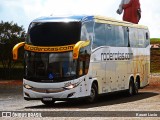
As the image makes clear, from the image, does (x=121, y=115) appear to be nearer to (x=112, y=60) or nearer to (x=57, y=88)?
(x=57, y=88)

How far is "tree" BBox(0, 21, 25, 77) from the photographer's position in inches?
2660

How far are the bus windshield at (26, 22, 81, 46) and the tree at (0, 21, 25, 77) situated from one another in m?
43.5

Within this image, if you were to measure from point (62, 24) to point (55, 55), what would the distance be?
1.49 m

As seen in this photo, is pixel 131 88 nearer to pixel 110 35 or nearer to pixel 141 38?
pixel 141 38

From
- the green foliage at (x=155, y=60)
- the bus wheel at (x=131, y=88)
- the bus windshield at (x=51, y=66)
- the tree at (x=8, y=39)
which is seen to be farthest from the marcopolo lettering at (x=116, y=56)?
the green foliage at (x=155, y=60)

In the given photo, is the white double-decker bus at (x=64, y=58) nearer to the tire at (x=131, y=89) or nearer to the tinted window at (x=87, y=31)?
the tinted window at (x=87, y=31)

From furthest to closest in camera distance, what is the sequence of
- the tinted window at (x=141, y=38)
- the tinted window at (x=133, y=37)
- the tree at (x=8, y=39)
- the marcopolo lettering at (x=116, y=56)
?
the tree at (x=8, y=39), the tinted window at (x=141, y=38), the tinted window at (x=133, y=37), the marcopolo lettering at (x=116, y=56)

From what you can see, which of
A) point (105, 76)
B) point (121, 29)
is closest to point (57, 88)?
point (105, 76)

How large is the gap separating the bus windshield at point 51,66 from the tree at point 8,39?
144 feet

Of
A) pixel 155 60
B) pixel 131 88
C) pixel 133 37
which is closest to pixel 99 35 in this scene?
pixel 133 37

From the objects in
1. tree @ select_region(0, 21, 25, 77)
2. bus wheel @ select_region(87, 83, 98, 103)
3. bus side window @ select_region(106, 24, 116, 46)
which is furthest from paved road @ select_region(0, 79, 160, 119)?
tree @ select_region(0, 21, 25, 77)

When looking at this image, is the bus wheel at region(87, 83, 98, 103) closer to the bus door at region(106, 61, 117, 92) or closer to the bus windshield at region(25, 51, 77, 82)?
the bus door at region(106, 61, 117, 92)

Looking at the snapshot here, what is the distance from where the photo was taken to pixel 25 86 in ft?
72.9

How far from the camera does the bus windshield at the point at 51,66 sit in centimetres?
2136
